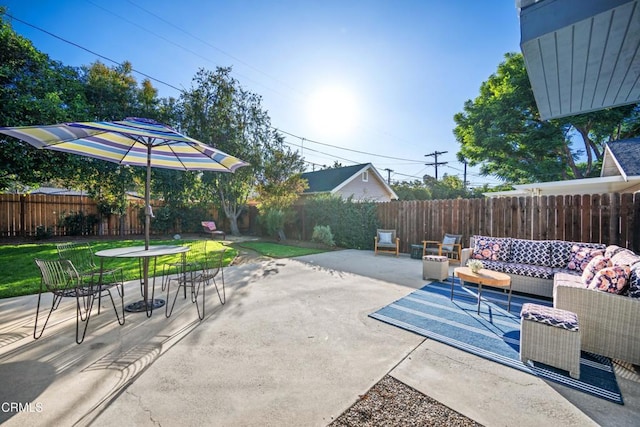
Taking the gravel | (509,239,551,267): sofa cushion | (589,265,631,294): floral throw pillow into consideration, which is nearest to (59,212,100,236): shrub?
the gravel

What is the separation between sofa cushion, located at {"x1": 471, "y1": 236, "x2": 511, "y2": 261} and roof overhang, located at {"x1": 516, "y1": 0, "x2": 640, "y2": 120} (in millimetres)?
2946

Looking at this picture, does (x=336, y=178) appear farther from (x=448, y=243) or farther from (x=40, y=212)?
(x=40, y=212)

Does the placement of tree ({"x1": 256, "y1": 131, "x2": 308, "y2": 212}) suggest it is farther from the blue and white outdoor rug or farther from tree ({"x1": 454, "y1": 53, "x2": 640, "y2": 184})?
tree ({"x1": 454, "y1": 53, "x2": 640, "y2": 184})

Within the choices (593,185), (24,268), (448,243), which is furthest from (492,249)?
(24,268)

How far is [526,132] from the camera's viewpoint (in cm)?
1401

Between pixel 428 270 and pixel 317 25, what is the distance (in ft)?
24.4

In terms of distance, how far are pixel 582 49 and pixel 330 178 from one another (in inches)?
602

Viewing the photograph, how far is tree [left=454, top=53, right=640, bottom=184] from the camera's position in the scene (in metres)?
13.3

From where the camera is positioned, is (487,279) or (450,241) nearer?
(487,279)

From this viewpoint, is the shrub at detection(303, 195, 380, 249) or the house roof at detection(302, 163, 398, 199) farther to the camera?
the house roof at detection(302, 163, 398, 199)

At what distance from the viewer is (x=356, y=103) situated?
1145cm

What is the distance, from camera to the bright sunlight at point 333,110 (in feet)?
36.4

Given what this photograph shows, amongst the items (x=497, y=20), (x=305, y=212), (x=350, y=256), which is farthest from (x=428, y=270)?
(x=305, y=212)

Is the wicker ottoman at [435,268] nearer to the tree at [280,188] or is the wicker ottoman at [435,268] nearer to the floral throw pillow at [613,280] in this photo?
the floral throw pillow at [613,280]
